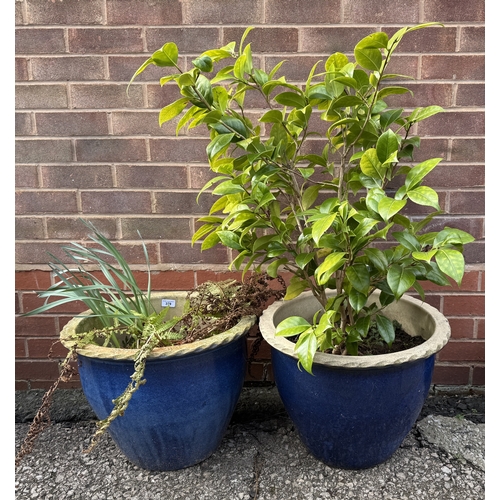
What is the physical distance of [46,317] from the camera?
2.09m

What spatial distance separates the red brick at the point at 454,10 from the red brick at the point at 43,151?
1.52 m

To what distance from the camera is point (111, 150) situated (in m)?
1.93

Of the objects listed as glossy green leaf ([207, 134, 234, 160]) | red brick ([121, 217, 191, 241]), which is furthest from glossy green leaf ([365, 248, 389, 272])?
red brick ([121, 217, 191, 241])

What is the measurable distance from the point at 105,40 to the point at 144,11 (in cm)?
19

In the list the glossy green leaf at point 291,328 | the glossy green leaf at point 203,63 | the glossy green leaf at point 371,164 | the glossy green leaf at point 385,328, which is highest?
the glossy green leaf at point 203,63

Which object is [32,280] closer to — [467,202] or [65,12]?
[65,12]

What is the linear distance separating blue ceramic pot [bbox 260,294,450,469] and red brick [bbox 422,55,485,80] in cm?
92

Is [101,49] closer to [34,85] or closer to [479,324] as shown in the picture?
[34,85]

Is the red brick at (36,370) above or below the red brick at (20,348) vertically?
below

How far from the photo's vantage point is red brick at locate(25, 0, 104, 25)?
182cm

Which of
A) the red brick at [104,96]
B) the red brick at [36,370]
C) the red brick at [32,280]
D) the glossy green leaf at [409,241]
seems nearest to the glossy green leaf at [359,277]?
the glossy green leaf at [409,241]

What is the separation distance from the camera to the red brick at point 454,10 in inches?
69.6

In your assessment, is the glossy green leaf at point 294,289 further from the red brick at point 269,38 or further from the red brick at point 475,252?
the red brick at point 269,38

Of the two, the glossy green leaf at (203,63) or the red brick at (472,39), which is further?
the red brick at (472,39)
